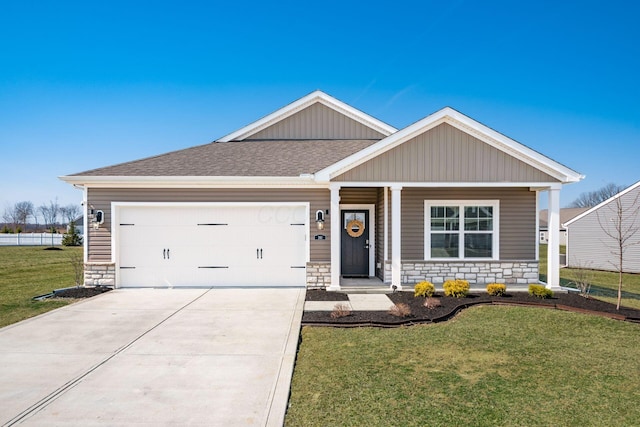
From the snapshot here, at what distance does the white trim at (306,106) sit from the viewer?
13656 mm

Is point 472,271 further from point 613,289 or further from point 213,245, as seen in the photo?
point 213,245

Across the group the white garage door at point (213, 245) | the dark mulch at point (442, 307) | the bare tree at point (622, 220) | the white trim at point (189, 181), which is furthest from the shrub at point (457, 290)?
the bare tree at point (622, 220)

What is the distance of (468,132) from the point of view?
9352 mm

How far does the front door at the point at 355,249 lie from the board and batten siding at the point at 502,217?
1.42 metres

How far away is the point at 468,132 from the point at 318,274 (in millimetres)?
5415

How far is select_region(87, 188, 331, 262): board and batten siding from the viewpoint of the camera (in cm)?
1002

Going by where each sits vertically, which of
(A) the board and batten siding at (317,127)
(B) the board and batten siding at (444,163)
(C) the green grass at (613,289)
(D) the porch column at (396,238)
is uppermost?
(A) the board and batten siding at (317,127)

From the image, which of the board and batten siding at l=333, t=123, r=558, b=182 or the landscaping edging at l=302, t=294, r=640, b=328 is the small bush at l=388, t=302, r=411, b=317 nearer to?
the landscaping edging at l=302, t=294, r=640, b=328

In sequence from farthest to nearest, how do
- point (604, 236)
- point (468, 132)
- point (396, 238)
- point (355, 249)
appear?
point (604, 236) → point (355, 249) → point (396, 238) → point (468, 132)

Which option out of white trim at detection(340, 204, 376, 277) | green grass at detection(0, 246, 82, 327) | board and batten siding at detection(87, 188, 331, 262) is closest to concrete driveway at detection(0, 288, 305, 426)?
green grass at detection(0, 246, 82, 327)

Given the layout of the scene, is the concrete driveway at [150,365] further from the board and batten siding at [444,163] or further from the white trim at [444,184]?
the board and batten siding at [444,163]

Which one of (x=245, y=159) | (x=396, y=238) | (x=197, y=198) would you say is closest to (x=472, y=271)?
(x=396, y=238)

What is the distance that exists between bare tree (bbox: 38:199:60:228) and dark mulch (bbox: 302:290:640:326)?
278 feet

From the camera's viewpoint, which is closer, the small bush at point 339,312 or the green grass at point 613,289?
the small bush at point 339,312
